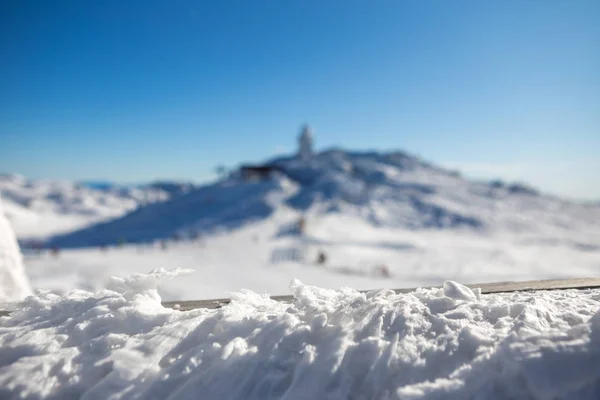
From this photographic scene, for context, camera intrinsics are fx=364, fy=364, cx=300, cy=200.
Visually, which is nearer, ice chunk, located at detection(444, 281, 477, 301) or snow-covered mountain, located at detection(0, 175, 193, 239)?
ice chunk, located at detection(444, 281, 477, 301)

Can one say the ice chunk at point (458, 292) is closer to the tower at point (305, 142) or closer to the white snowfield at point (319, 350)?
the white snowfield at point (319, 350)

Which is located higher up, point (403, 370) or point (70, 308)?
point (70, 308)

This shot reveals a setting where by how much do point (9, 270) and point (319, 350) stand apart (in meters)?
4.10

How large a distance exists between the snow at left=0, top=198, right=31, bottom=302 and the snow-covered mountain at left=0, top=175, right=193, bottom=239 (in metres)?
79.0

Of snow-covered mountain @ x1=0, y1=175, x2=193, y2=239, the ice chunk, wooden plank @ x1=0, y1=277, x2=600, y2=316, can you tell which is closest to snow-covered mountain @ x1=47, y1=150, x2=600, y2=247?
wooden plank @ x1=0, y1=277, x2=600, y2=316

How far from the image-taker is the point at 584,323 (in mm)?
2092

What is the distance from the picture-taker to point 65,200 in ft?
364

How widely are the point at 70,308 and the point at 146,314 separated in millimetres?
640

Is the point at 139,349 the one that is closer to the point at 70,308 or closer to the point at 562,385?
the point at 70,308

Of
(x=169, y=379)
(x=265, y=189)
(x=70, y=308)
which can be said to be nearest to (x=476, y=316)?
(x=169, y=379)

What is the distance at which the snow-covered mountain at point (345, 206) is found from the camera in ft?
140

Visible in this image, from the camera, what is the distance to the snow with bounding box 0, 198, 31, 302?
416 cm

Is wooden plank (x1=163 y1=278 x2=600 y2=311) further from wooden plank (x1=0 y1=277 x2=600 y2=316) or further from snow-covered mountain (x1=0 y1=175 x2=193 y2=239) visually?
snow-covered mountain (x1=0 y1=175 x2=193 y2=239)

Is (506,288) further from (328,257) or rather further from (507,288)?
(328,257)
